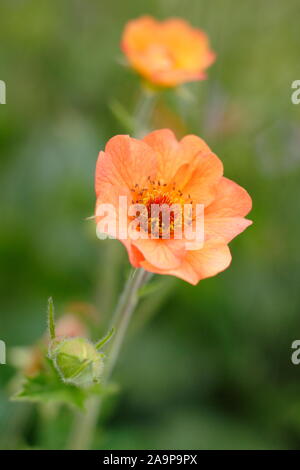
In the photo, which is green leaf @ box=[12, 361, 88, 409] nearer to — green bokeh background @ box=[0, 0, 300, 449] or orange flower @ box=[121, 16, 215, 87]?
green bokeh background @ box=[0, 0, 300, 449]

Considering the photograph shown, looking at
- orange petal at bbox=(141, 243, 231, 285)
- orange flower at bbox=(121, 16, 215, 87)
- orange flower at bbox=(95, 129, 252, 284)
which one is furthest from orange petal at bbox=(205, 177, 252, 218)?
orange flower at bbox=(121, 16, 215, 87)

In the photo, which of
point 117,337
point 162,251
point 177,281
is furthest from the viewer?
point 177,281

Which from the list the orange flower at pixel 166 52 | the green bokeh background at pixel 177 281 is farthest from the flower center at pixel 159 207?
the green bokeh background at pixel 177 281

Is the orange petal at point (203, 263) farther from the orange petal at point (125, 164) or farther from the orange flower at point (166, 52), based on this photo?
the orange flower at point (166, 52)

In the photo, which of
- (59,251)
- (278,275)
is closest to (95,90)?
(59,251)

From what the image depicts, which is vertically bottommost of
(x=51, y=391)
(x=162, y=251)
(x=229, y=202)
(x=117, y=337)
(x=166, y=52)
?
(x=51, y=391)

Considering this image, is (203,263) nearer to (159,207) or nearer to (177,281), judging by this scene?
(159,207)

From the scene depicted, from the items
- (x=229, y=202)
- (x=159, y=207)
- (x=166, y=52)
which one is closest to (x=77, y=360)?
(x=159, y=207)
